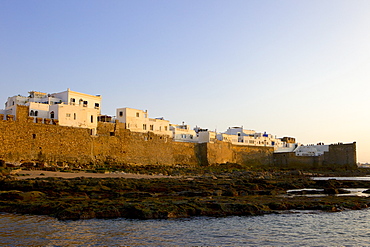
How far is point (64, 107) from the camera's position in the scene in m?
39.2

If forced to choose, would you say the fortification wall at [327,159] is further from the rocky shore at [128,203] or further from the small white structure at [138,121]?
the rocky shore at [128,203]

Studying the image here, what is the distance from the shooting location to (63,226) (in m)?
10.5

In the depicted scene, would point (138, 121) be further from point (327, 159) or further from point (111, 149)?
point (327, 159)

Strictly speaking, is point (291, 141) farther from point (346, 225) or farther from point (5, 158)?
point (346, 225)

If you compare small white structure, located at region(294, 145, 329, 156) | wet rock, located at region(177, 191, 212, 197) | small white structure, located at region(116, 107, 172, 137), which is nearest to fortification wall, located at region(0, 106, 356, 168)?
small white structure, located at region(116, 107, 172, 137)

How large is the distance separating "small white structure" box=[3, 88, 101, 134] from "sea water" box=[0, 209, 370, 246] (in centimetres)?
2830

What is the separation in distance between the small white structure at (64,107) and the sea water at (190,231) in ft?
92.8

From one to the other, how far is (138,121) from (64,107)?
12.4 meters

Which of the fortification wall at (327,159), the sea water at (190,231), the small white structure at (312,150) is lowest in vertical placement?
the sea water at (190,231)

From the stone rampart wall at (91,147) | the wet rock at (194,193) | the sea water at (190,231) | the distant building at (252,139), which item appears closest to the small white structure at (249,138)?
the distant building at (252,139)

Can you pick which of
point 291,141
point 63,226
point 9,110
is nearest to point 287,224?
point 63,226

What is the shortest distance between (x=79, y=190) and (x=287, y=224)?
9.99 meters

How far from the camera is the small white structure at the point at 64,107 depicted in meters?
38.7

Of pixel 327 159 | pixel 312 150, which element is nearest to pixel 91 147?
pixel 327 159
